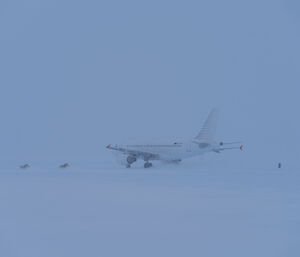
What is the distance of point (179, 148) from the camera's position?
43469mm

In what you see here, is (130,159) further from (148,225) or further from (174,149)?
(148,225)

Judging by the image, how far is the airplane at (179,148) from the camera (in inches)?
1646

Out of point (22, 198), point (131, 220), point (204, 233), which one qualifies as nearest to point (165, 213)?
point (131, 220)

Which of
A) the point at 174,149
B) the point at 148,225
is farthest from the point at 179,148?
the point at 148,225

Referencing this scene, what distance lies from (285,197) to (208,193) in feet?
10.9

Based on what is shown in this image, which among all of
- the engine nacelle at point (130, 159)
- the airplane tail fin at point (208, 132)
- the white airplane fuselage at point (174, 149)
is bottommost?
the engine nacelle at point (130, 159)

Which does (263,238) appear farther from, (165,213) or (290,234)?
(165,213)

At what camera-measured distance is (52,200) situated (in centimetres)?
1521

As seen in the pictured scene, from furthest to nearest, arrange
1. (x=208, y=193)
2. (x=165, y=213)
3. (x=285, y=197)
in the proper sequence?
(x=208, y=193) → (x=285, y=197) → (x=165, y=213)

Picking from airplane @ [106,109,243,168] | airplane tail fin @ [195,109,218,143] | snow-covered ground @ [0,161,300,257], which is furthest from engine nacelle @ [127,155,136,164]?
snow-covered ground @ [0,161,300,257]

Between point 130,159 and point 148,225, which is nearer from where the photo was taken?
point 148,225

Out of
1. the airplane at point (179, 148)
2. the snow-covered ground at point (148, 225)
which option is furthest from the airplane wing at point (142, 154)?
the snow-covered ground at point (148, 225)

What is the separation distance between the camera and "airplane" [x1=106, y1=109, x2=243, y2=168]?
137 ft

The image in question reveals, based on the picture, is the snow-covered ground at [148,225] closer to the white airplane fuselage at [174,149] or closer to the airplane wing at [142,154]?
the white airplane fuselage at [174,149]
